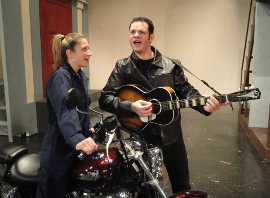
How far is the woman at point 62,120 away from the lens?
1.48 metres

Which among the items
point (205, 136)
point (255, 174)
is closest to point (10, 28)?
point (205, 136)

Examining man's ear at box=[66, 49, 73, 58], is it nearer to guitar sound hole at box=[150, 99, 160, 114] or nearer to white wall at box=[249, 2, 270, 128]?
guitar sound hole at box=[150, 99, 160, 114]

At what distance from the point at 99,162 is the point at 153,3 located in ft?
24.7

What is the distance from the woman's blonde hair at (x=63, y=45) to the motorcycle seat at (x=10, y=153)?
32.2 inches

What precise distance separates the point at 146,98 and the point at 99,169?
61 cm

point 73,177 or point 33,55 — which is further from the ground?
point 33,55

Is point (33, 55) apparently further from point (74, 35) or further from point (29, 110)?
point (74, 35)

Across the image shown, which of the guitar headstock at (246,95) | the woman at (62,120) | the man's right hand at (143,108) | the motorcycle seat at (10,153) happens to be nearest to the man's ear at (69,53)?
the woman at (62,120)

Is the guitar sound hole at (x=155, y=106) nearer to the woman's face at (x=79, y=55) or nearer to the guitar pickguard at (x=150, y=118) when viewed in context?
the guitar pickguard at (x=150, y=118)

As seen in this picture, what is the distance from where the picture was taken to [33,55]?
4828 millimetres

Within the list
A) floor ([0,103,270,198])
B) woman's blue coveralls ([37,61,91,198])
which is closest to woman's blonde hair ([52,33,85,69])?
woman's blue coveralls ([37,61,91,198])

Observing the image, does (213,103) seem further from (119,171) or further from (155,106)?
(119,171)

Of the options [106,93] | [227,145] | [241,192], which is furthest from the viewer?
[227,145]

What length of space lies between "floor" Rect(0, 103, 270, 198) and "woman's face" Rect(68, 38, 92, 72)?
186 cm
